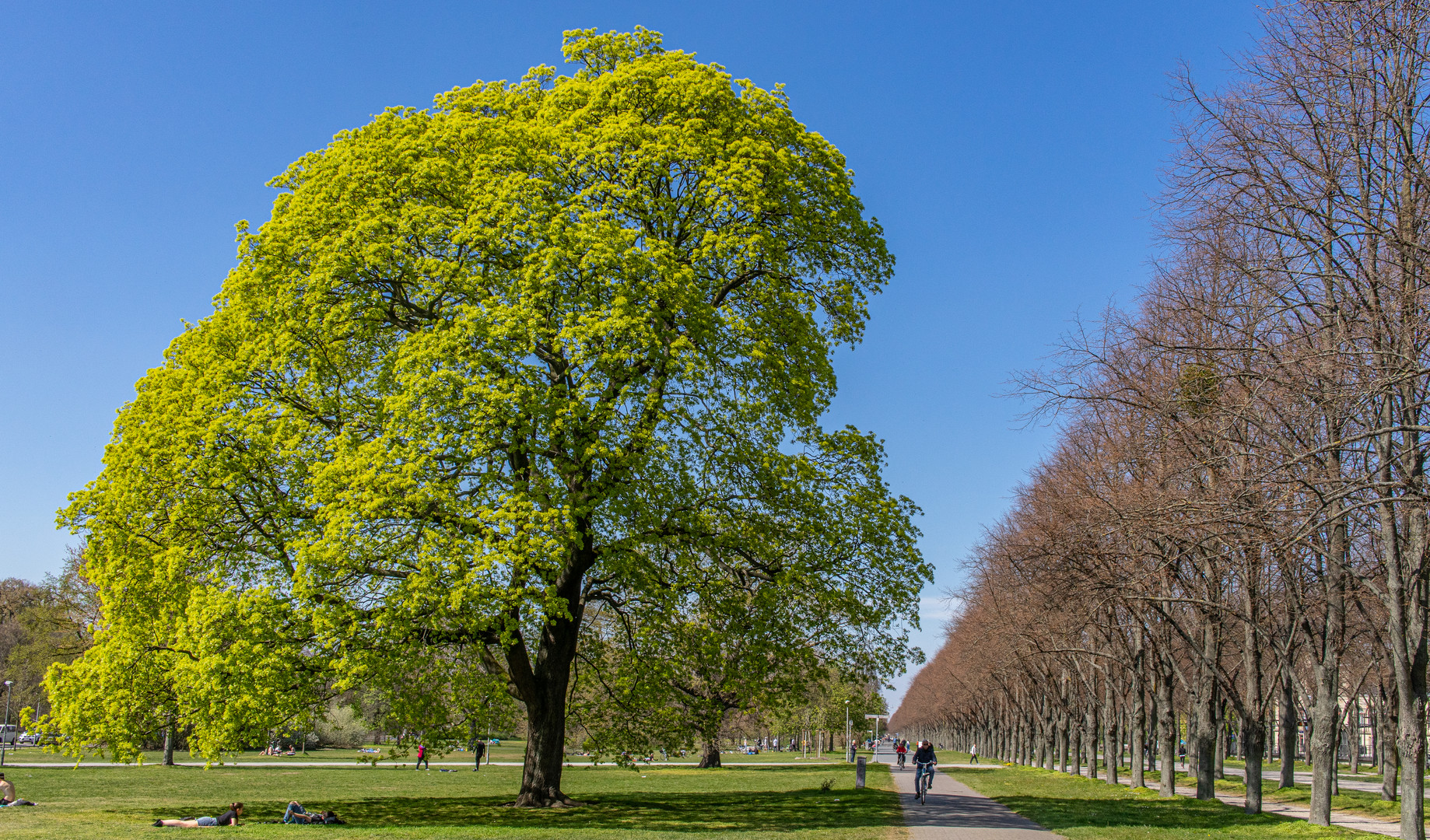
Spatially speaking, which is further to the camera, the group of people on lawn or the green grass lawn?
the green grass lawn

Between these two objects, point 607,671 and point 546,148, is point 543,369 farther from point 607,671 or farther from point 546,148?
point 607,671

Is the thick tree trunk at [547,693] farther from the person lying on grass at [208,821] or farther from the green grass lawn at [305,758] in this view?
the green grass lawn at [305,758]

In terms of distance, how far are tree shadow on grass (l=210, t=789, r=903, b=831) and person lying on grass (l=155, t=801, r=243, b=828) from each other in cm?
206

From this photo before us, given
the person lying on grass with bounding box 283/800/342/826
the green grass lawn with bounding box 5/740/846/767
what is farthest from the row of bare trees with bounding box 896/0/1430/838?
the green grass lawn with bounding box 5/740/846/767

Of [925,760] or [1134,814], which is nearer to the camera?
[1134,814]

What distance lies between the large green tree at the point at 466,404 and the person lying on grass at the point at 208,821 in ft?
5.11

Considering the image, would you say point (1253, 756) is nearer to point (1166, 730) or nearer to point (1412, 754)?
point (1166, 730)

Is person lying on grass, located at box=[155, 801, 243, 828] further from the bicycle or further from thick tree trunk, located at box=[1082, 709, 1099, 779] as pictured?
thick tree trunk, located at box=[1082, 709, 1099, 779]

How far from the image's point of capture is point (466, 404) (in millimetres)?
18672

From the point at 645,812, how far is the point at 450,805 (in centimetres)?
505

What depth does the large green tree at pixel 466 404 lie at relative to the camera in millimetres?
18172

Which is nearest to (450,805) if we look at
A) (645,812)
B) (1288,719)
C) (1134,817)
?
(645,812)

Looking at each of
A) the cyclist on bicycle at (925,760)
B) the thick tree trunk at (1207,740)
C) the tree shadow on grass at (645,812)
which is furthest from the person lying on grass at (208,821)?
the thick tree trunk at (1207,740)

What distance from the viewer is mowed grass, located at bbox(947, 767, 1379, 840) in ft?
60.3
